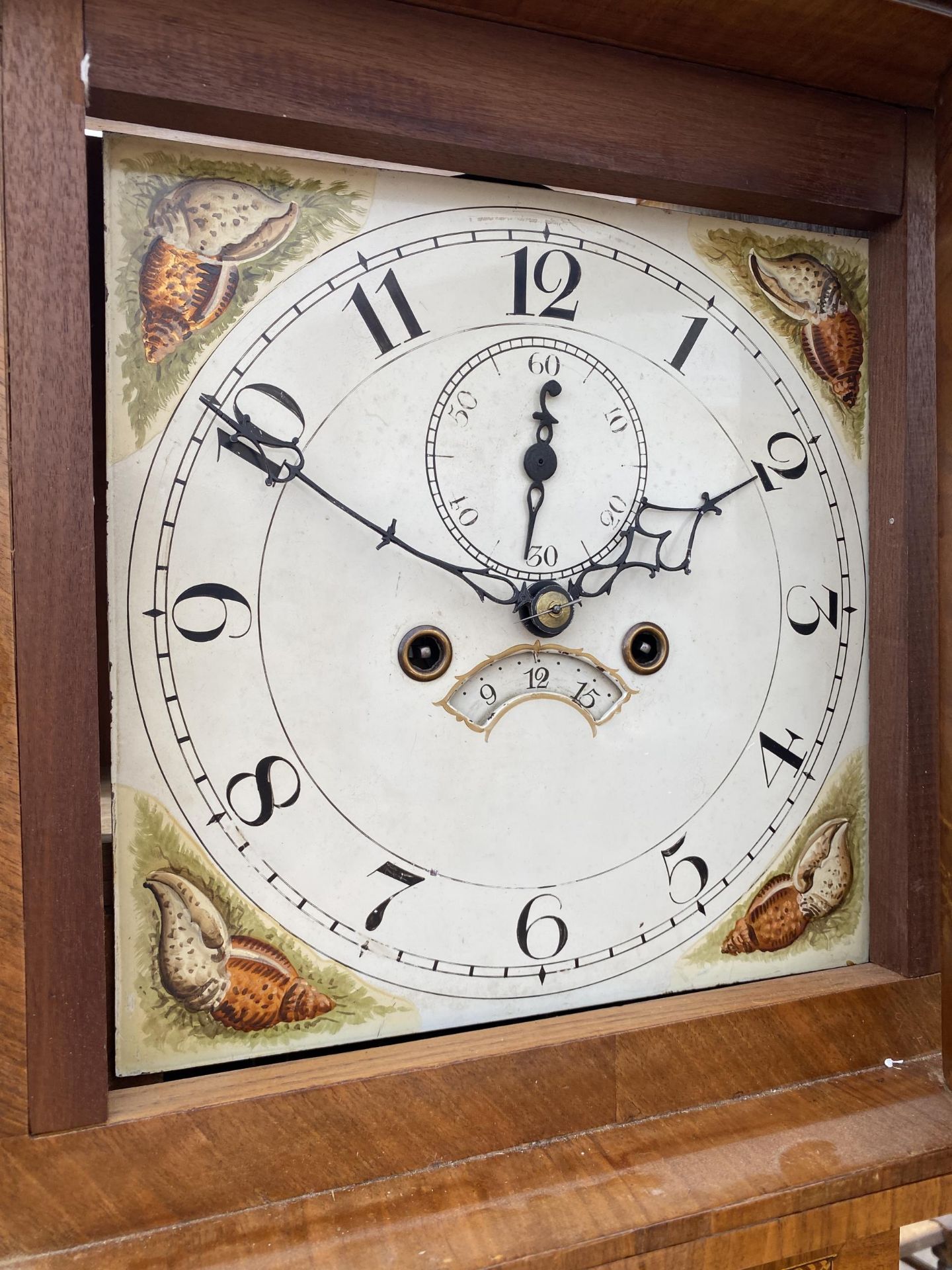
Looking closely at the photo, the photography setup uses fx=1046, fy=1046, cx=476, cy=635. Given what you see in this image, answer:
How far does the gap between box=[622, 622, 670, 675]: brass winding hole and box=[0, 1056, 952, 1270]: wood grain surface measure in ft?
1.42

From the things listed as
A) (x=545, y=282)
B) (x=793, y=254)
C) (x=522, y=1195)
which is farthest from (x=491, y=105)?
(x=522, y=1195)

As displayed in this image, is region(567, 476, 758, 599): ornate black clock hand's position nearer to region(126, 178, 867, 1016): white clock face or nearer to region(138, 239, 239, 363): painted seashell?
region(126, 178, 867, 1016): white clock face

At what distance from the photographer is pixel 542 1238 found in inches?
33.0

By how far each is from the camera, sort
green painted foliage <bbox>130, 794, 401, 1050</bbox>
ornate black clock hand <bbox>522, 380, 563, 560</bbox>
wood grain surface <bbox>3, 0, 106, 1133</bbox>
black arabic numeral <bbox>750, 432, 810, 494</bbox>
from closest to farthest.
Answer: wood grain surface <bbox>3, 0, 106, 1133</bbox>
green painted foliage <bbox>130, 794, 401, 1050</bbox>
ornate black clock hand <bbox>522, 380, 563, 560</bbox>
black arabic numeral <bbox>750, 432, 810, 494</bbox>

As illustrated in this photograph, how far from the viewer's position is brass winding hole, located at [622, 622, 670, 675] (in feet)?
3.40

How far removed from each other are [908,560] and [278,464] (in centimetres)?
65

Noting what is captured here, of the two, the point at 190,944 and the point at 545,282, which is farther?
the point at 545,282

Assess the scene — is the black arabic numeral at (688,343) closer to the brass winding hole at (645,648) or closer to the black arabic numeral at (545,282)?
the black arabic numeral at (545,282)

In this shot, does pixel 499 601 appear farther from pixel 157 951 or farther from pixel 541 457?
pixel 157 951

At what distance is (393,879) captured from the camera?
955mm

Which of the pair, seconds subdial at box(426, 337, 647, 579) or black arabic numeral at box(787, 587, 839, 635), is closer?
seconds subdial at box(426, 337, 647, 579)

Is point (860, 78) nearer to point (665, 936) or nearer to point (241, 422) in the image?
point (241, 422)

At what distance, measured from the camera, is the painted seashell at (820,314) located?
3.58 feet

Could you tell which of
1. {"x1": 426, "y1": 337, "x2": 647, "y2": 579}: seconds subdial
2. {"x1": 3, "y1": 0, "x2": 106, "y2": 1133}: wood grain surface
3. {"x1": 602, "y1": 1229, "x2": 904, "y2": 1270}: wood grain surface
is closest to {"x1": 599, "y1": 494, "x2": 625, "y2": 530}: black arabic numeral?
{"x1": 426, "y1": 337, "x2": 647, "y2": 579}: seconds subdial
